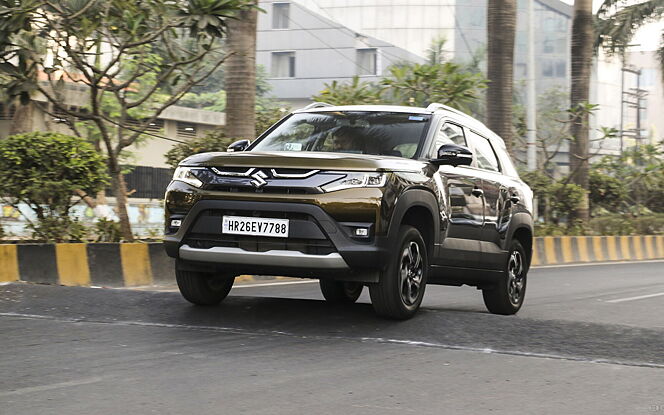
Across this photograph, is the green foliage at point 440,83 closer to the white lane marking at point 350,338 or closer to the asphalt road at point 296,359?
the asphalt road at point 296,359

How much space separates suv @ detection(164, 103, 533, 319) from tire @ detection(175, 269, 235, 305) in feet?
0.04

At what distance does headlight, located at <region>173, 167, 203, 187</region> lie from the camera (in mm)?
7688

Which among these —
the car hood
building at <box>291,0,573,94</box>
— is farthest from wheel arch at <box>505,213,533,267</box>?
building at <box>291,0,573,94</box>

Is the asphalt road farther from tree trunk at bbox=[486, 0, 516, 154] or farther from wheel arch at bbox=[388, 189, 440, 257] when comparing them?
tree trunk at bbox=[486, 0, 516, 154]

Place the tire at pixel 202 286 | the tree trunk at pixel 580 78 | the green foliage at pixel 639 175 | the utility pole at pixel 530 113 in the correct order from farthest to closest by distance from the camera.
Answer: the green foliage at pixel 639 175 → the tree trunk at pixel 580 78 → the utility pole at pixel 530 113 → the tire at pixel 202 286

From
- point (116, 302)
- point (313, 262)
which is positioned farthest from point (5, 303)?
point (313, 262)

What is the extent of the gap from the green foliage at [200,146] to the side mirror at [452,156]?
6380 millimetres

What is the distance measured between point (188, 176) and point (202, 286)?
1.03 metres

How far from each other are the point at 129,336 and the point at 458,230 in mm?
2979

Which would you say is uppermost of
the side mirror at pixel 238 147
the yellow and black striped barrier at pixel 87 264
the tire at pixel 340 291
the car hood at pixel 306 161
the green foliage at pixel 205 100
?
the green foliage at pixel 205 100

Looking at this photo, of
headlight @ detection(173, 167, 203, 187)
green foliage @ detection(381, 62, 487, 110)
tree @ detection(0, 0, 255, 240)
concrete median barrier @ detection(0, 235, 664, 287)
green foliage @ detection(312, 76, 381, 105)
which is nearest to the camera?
headlight @ detection(173, 167, 203, 187)

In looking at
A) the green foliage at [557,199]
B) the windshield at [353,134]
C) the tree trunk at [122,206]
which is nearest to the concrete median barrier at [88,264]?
the tree trunk at [122,206]

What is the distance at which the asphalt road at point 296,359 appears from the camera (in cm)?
513

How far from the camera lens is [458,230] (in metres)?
8.69
